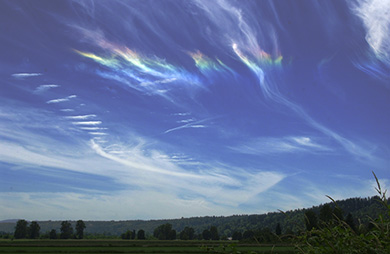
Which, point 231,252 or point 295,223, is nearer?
point 231,252

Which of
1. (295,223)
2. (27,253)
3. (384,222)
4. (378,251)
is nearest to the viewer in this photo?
(378,251)

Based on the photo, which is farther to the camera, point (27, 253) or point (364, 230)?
point (27, 253)

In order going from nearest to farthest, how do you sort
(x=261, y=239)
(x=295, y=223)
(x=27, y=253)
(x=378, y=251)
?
(x=378, y=251), (x=295, y=223), (x=261, y=239), (x=27, y=253)

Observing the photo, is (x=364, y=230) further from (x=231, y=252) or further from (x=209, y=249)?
(x=209, y=249)

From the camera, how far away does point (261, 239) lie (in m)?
5.72

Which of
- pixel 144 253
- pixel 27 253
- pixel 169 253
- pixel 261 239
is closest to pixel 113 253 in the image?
pixel 144 253

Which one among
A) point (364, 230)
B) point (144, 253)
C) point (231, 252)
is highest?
point (364, 230)

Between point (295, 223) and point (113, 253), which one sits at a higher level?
point (295, 223)

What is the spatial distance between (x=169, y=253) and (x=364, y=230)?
87.2 meters

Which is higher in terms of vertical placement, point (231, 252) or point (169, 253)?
point (231, 252)

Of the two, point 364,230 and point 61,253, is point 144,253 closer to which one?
point 61,253

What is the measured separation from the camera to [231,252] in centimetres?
485

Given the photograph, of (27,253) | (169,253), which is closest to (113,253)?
(169,253)

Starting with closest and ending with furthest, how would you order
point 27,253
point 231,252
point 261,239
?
point 231,252
point 261,239
point 27,253
